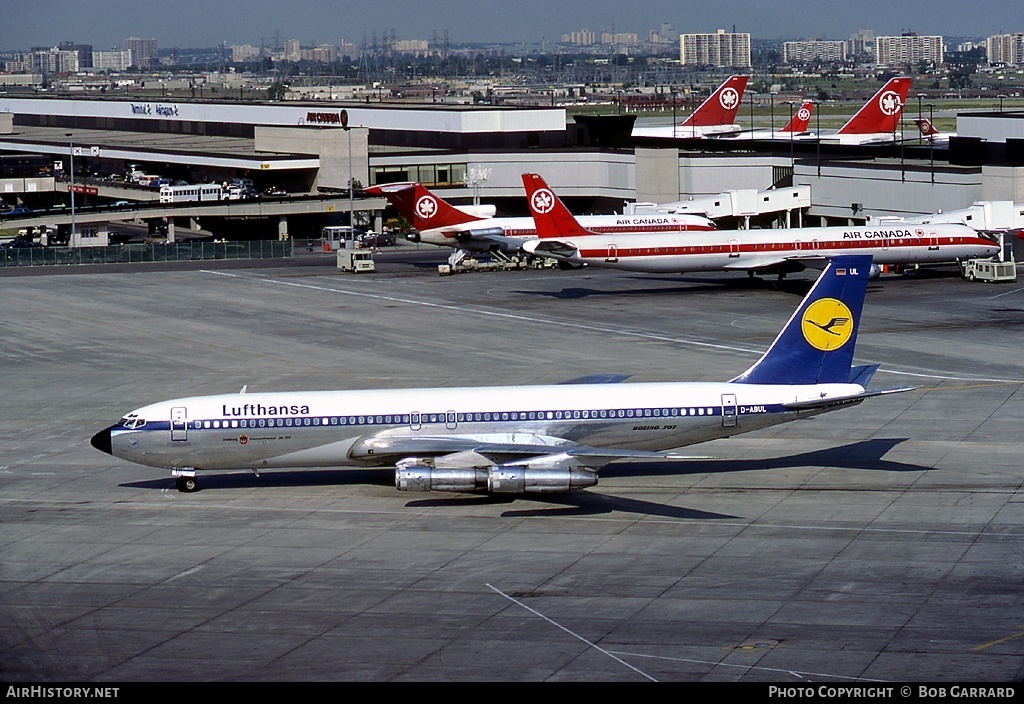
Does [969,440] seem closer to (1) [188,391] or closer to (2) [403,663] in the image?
(2) [403,663]

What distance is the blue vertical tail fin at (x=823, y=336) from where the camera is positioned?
4731cm

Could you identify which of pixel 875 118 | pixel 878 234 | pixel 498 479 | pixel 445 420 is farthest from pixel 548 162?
pixel 498 479

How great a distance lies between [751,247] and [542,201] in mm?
15948

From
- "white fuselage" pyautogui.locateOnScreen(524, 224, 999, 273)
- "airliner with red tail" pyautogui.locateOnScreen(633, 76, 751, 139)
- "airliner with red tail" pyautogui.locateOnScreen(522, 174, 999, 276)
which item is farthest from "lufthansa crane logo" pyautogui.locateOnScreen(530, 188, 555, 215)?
"airliner with red tail" pyautogui.locateOnScreen(633, 76, 751, 139)

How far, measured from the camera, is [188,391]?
6712 cm

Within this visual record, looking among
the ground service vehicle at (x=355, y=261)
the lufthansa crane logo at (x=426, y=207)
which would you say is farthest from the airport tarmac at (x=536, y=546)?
the ground service vehicle at (x=355, y=261)

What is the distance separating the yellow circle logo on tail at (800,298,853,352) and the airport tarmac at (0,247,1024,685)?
4878 millimetres

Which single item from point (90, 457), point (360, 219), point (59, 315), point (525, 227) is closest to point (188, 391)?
point (90, 457)

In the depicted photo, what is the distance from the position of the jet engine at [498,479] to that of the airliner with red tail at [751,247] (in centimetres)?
5451

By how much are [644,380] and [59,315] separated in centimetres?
4692

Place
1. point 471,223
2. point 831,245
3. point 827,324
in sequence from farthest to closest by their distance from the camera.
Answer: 1. point 471,223
2. point 831,245
3. point 827,324

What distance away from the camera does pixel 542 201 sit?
103062 mm

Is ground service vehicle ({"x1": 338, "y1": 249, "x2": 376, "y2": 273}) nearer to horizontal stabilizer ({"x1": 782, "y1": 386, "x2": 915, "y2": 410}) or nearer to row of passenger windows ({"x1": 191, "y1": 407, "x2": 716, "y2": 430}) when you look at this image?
row of passenger windows ({"x1": 191, "y1": 407, "x2": 716, "y2": 430})

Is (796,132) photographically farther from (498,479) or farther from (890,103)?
(498,479)
